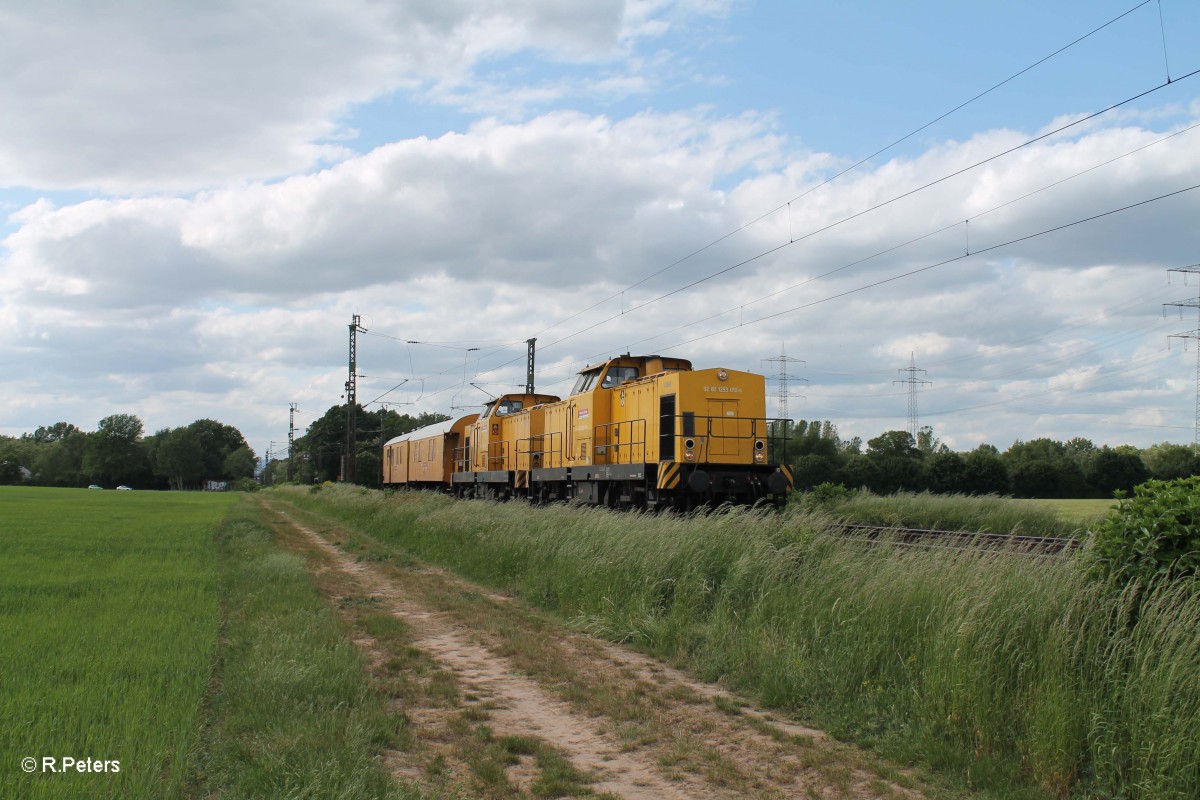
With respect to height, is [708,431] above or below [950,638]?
above

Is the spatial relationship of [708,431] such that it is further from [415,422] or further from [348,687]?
[415,422]

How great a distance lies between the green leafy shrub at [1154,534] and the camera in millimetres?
5301

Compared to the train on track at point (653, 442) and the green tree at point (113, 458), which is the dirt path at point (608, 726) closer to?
the train on track at point (653, 442)

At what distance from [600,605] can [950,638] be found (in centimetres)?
518

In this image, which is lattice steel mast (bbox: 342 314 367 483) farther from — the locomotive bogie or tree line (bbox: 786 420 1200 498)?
tree line (bbox: 786 420 1200 498)

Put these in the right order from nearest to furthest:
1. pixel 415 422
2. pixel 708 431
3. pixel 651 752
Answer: pixel 651 752
pixel 708 431
pixel 415 422

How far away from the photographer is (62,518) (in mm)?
29359

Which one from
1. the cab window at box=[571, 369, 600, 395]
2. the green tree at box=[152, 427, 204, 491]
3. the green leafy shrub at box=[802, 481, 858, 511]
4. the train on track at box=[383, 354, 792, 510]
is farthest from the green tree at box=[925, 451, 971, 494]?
the green tree at box=[152, 427, 204, 491]

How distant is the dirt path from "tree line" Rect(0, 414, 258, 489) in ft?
395

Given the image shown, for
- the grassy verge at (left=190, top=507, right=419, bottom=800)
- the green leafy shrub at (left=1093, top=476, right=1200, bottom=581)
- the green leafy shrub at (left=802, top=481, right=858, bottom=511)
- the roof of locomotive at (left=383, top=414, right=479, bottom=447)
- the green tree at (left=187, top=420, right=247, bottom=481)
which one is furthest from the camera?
the green tree at (left=187, top=420, right=247, bottom=481)

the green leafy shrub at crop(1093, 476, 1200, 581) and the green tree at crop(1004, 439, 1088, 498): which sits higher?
the green leafy shrub at crop(1093, 476, 1200, 581)

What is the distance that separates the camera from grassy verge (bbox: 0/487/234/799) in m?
4.56

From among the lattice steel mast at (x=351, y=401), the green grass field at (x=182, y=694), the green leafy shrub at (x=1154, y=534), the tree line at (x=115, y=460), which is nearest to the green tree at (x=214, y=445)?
the tree line at (x=115, y=460)

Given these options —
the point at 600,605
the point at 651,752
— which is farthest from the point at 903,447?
the point at 651,752
